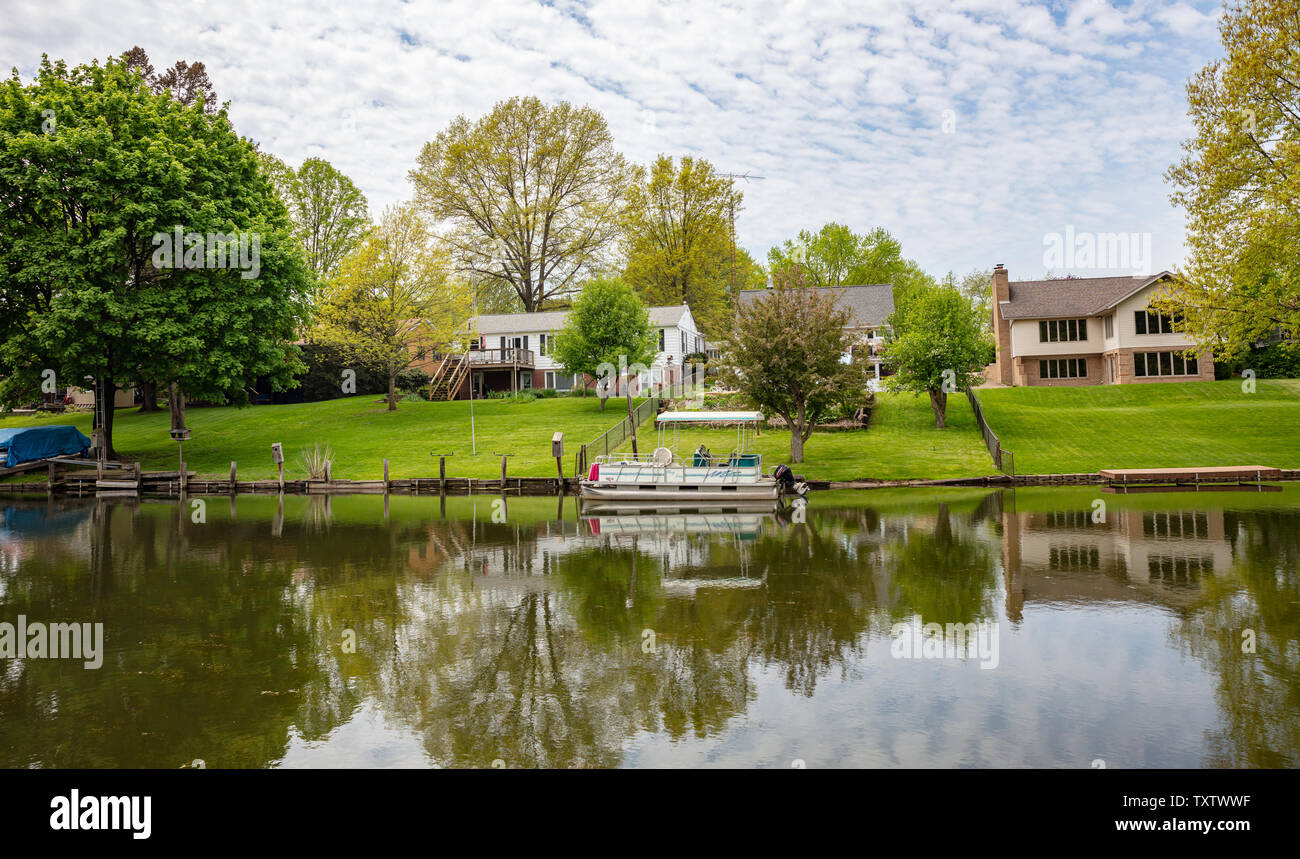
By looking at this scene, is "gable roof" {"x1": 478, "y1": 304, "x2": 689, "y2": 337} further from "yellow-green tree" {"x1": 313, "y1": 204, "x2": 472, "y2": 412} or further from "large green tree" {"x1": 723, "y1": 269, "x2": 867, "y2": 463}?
"large green tree" {"x1": 723, "y1": 269, "x2": 867, "y2": 463}

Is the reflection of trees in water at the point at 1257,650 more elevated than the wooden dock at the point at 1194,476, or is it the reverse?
the wooden dock at the point at 1194,476

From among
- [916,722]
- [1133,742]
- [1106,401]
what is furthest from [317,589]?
[1106,401]

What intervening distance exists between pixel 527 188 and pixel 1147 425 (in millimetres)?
48948

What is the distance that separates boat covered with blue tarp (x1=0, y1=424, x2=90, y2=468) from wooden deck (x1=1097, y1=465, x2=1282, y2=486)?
49836 mm

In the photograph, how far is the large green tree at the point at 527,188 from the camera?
6562 cm

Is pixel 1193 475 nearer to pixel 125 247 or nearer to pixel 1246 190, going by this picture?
pixel 1246 190

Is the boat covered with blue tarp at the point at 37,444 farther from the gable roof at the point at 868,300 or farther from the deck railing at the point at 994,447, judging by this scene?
the gable roof at the point at 868,300

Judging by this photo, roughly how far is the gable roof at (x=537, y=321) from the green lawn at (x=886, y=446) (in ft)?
59.0

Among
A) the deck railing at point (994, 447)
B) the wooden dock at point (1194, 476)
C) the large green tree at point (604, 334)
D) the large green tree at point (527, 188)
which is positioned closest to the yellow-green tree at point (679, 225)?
the large green tree at point (527, 188)

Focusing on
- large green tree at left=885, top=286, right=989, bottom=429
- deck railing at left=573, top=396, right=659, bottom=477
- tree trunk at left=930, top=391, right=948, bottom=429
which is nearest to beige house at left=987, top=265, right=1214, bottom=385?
large green tree at left=885, top=286, right=989, bottom=429

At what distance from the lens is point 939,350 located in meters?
42.9

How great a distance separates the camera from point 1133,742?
325 inches

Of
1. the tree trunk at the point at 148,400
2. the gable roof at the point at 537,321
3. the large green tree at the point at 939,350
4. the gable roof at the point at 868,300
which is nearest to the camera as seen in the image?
the large green tree at the point at 939,350
